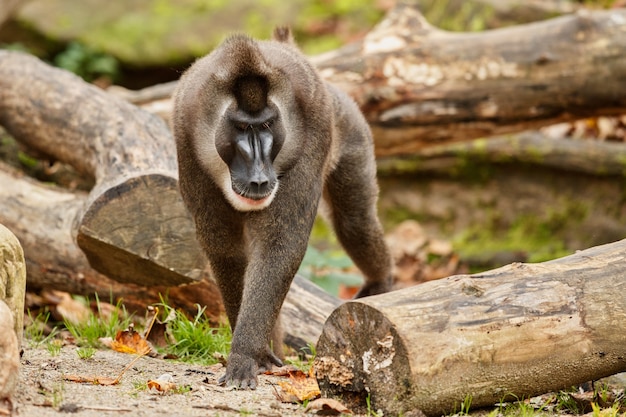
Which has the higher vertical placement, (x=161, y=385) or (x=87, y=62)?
(x=87, y=62)

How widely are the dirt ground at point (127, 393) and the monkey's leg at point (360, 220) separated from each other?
1720 mm

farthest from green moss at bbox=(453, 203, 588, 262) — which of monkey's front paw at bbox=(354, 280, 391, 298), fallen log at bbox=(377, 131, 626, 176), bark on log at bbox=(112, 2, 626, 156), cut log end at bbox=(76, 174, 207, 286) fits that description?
cut log end at bbox=(76, 174, 207, 286)

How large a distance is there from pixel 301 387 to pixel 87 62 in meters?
8.54

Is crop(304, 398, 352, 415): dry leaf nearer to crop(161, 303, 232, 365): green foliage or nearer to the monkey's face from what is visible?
the monkey's face

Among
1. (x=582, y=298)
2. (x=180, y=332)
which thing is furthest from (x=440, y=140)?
(x=582, y=298)

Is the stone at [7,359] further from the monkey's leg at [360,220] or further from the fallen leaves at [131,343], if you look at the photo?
the monkey's leg at [360,220]

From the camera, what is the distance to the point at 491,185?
31.3 ft

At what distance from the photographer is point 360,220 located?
598cm

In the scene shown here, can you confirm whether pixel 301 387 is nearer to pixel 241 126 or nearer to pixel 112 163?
pixel 241 126

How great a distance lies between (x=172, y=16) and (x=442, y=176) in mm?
4268

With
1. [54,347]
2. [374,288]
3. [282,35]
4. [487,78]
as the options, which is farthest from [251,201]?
[487,78]

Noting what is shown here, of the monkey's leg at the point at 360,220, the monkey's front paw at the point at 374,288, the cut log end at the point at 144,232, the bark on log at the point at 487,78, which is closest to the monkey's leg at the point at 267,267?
the cut log end at the point at 144,232

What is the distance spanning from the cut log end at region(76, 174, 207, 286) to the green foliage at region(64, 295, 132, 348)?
0.30 m

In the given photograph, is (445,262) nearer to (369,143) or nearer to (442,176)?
(442,176)
